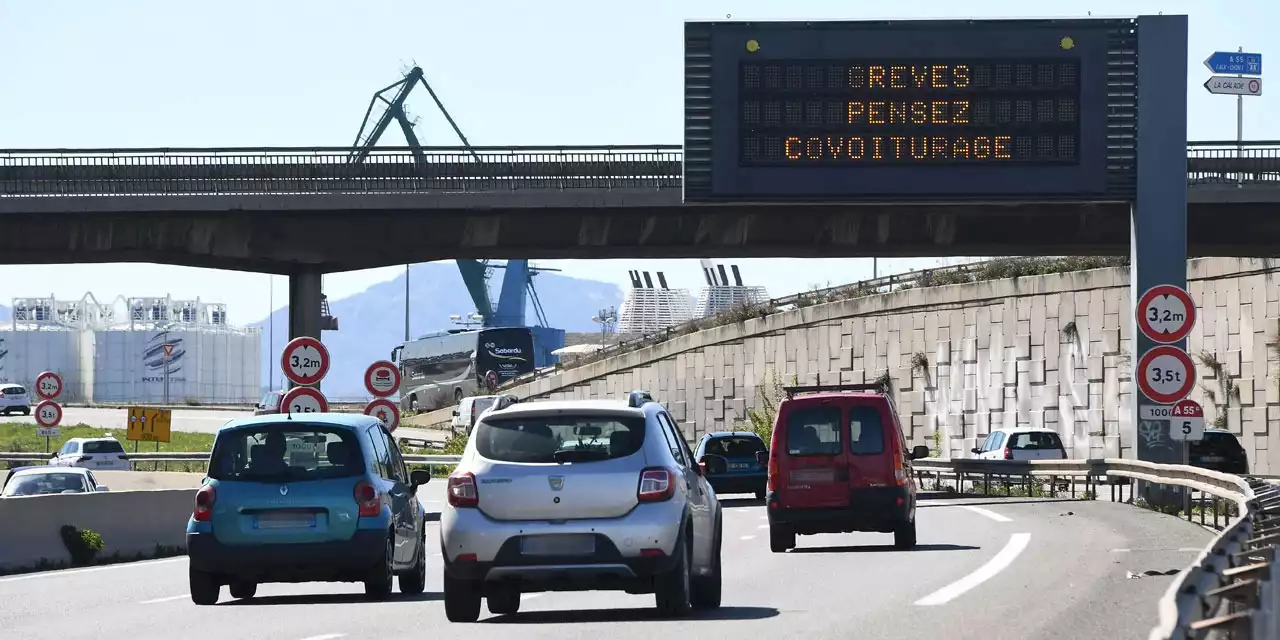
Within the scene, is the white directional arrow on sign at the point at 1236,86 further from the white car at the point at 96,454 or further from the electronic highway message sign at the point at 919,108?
the electronic highway message sign at the point at 919,108

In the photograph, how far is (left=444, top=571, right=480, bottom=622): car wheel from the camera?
535 inches

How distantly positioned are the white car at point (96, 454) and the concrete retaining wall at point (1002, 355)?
19.5 metres

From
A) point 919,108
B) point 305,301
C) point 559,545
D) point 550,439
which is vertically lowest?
point 559,545

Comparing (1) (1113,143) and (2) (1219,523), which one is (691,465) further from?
(1) (1113,143)

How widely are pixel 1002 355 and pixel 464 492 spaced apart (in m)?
40.7

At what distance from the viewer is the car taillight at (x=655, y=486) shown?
13.4 meters

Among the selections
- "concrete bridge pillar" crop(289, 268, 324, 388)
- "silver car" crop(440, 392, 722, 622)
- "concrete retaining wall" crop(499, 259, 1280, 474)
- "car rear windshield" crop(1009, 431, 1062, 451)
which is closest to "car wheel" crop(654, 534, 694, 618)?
"silver car" crop(440, 392, 722, 622)

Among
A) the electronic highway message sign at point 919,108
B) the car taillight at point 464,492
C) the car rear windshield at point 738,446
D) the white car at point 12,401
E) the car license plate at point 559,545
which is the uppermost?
the electronic highway message sign at point 919,108

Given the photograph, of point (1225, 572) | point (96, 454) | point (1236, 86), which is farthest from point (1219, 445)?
point (1236, 86)

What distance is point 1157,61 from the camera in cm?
3083

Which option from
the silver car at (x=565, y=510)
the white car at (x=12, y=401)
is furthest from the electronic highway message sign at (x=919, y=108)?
the white car at (x=12, y=401)

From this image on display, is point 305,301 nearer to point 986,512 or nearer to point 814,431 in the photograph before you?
point 986,512

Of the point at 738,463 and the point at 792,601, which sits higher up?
the point at 792,601

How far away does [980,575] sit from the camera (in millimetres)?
16969
